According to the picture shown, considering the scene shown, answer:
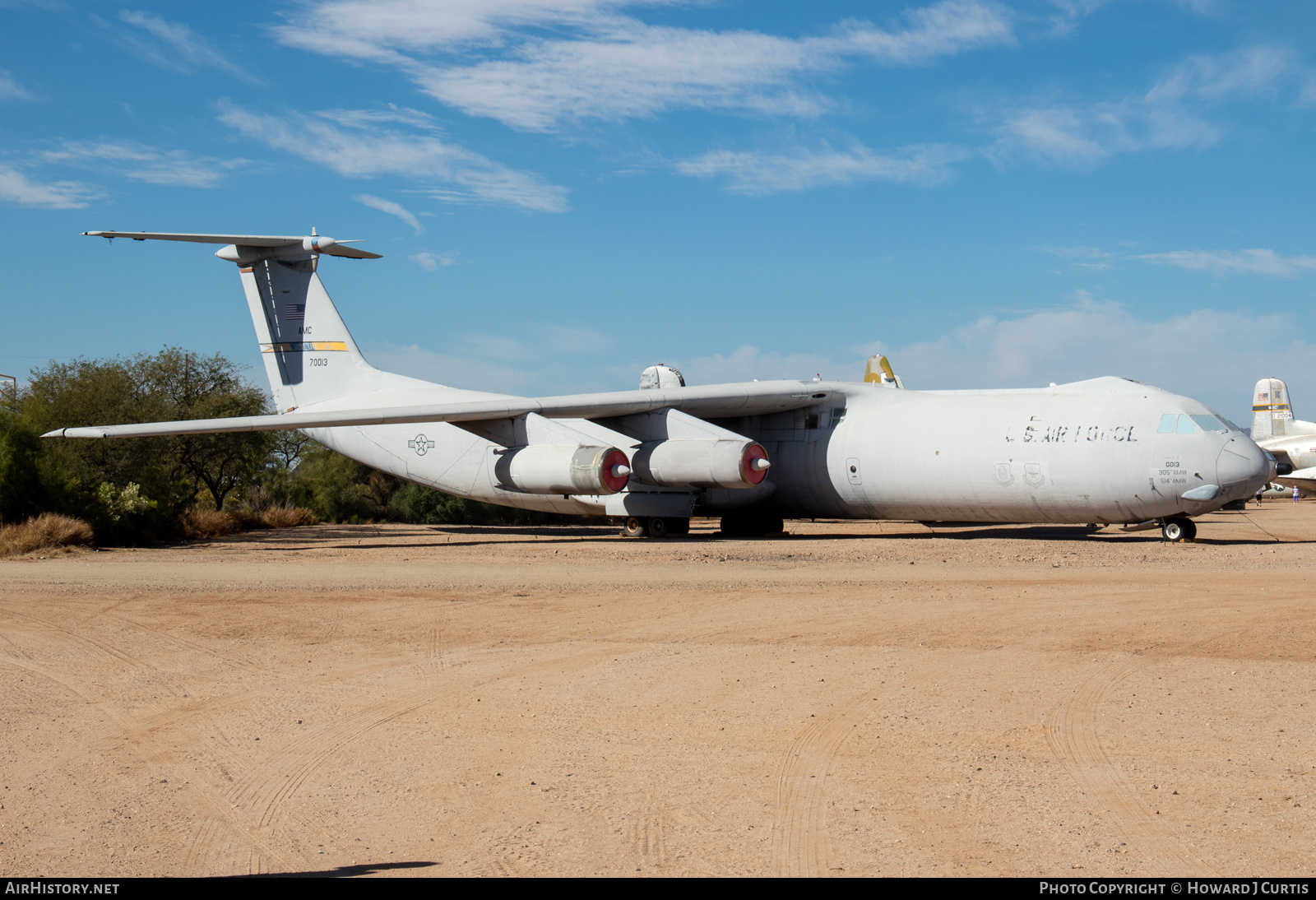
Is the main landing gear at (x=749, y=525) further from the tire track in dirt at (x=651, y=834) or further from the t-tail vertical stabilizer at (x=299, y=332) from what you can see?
the tire track in dirt at (x=651, y=834)

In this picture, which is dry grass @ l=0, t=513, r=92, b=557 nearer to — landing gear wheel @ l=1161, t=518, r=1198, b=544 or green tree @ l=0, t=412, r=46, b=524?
green tree @ l=0, t=412, r=46, b=524

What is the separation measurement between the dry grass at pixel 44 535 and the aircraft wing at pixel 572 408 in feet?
5.66

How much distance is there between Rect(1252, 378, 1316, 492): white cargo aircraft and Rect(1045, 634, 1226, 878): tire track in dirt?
176 ft

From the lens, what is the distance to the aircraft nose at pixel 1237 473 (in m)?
17.4

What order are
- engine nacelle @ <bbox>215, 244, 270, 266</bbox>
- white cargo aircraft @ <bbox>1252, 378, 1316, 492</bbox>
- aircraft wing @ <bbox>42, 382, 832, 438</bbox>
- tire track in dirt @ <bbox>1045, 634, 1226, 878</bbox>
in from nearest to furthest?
1. tire track in dirt @ <bbox>1045, 634, 1226, 878</bbox>
2. aircraft wing @ <bbox>42, 382, 832, 438</bbox>
3. engine nacelle @ <bbox>215, 244, 270, 266</bbox>
4. white cargo aircraft @ <bbox>1252, 378, 1316, 492</bbox>

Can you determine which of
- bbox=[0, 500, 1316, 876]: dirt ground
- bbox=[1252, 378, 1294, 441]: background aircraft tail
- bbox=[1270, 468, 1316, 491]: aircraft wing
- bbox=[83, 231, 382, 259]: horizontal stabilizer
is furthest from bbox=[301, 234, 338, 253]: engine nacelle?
bbox=[1252, 378, 1294, 441]: background aircraft tail

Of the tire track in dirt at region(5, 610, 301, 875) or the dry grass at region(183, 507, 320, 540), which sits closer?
the tire track in dirt at region(5, 610, 301, 875)

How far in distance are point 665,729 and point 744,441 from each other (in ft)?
47.9

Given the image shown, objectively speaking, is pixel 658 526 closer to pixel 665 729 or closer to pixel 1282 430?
pixel 665 729

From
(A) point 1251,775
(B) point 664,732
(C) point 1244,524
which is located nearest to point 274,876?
(B) point 664,732

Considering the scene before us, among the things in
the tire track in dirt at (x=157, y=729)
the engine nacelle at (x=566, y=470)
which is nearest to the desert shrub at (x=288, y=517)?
the engine nacelle at (x=566, y=470)

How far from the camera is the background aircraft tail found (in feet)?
198

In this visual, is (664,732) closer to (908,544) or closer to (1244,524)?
(908,544)
